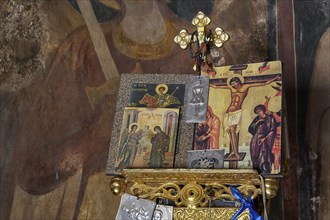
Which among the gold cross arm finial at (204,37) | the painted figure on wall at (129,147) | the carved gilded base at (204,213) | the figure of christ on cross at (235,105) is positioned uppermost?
the gold cross arm finial at (204,37)

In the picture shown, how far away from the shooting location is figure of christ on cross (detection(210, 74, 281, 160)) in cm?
335

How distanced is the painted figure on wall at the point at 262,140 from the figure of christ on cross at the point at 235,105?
90mm

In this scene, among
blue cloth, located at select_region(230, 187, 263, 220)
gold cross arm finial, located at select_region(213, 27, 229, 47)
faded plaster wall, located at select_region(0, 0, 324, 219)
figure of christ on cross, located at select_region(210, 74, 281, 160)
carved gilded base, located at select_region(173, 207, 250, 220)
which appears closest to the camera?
blue cloth, located at select_region(230, 187, 263, 220)

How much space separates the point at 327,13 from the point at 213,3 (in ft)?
2.86

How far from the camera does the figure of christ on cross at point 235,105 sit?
3.35m

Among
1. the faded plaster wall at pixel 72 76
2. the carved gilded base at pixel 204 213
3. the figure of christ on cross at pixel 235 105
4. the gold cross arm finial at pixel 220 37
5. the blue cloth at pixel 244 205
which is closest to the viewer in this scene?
the blue cloth at pixel 244 205

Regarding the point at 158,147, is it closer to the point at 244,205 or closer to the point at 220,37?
the point at 244,205

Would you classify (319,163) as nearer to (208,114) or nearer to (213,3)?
(208,114)

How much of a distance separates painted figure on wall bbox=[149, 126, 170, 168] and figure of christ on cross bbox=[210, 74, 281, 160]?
343 millimetres

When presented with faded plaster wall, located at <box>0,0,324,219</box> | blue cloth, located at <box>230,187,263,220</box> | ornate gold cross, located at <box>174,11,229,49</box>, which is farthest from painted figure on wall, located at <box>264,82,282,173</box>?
faded plaster wall, located at <box>0,0,324,219</box>

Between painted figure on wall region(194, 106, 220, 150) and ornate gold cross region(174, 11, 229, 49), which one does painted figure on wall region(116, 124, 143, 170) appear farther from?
ornate gold cross region(174, 11, 229, 49)

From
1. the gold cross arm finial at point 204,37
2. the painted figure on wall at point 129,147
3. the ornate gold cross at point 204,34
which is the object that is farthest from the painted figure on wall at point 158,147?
the ornate gold cross at point 204,34

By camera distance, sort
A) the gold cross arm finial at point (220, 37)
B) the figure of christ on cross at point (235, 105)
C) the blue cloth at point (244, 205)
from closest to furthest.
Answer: the blue cloth at point (244, 205) → the figure of christ on cross at point (235, 105) → the gold cross arm finial at point (220, 37)

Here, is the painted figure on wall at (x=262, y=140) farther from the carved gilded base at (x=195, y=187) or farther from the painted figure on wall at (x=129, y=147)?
the painted figure on wall at (x=129, y=147)
